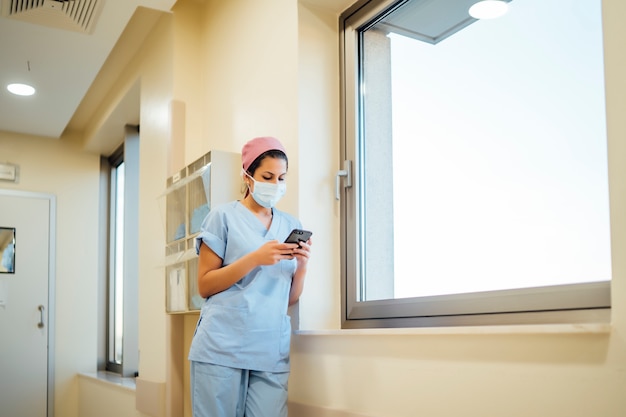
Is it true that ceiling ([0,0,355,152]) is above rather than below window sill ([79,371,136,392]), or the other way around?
above

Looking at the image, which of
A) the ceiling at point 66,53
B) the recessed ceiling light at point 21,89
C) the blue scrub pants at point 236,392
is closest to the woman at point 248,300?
the blue scrub pants at point 236,392

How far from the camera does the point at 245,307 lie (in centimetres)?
197

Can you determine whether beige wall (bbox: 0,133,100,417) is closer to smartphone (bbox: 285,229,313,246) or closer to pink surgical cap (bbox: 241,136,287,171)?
pink surgical cap (bbox: 241,136,287,171)

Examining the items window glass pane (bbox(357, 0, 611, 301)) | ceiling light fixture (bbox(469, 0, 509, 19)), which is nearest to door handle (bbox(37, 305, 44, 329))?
window glass pane (bbox(357, 0, 611, 301))

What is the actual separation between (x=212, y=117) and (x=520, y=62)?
161 cm

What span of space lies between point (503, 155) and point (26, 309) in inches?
161

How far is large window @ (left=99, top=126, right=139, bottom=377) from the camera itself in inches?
181

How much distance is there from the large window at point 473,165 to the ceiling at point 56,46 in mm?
1194

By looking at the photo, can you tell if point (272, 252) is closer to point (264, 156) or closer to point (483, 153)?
point (264, 156)

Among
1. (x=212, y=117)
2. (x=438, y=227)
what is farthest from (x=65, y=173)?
(x=438, y=227)

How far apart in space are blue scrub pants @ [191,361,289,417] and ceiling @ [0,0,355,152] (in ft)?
4.24

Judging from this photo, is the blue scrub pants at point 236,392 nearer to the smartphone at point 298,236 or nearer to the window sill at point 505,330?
the window sill at point 505,330

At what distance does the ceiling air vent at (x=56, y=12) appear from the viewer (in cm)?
288

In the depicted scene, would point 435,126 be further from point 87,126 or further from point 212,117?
point 87,126
